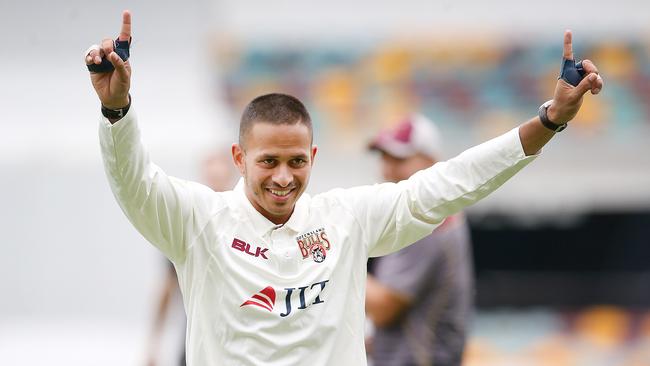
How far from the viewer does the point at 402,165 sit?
217 inches

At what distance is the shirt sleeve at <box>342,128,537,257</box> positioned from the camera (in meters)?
3.53

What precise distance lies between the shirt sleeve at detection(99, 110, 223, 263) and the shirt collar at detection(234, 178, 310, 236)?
0.29 feet

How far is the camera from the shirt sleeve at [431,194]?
3.53 meters

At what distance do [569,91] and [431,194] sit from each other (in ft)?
1.66

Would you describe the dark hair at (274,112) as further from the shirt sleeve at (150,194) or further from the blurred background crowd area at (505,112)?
the blurred background crowd area at (505,112)

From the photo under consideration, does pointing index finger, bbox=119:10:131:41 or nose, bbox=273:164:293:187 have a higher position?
pointing index finger, bbox=119:10:131:41

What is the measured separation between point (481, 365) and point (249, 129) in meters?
8.65

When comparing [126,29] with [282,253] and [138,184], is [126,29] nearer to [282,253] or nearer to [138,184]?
[138,184]

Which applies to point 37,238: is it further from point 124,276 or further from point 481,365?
point 481,365

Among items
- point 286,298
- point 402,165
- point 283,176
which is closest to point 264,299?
point 286,298

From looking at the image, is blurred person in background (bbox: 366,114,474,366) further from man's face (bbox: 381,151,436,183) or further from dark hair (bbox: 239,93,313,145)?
dark hair (bbox: 239,93,313,145)

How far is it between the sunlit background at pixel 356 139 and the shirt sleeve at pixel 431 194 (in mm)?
9163

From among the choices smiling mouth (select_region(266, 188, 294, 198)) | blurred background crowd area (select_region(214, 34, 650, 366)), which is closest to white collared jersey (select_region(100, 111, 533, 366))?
smiling mouth (select_region(266, 188, 294, 198))

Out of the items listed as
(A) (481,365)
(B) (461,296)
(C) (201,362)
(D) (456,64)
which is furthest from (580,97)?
(D) (456,64)
